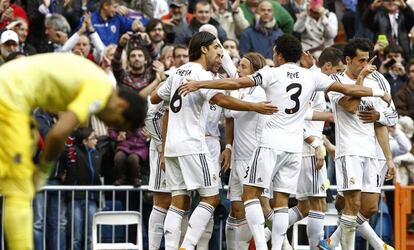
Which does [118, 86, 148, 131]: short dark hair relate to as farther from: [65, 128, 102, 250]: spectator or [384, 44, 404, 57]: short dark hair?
[384, 44, 404, 57]: short dark hair

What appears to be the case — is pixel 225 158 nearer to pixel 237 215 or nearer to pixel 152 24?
pixel 237 215

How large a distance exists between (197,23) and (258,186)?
6448mm

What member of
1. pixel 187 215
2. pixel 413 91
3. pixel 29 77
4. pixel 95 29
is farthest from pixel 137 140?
pixel 29 77

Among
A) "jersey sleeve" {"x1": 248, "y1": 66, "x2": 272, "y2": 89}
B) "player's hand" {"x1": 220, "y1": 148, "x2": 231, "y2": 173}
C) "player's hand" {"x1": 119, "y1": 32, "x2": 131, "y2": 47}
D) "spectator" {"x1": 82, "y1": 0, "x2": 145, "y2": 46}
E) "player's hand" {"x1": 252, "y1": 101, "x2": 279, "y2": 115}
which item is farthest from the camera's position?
"spectator" {"x1": 82, "y1": 0, "x2": 145, "y2": 46}

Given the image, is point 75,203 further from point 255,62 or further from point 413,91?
point 413,91

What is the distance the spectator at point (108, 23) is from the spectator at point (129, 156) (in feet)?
10.0

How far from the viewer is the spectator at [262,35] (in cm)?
2144

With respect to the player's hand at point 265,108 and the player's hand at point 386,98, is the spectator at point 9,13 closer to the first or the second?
the player's hand at point 265,108

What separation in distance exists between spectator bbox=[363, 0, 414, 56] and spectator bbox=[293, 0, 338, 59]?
0.68 m

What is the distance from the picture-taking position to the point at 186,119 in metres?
15.6

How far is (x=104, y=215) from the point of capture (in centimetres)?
1725

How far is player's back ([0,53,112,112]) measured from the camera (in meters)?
11.3

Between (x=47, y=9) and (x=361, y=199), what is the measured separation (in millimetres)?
7318

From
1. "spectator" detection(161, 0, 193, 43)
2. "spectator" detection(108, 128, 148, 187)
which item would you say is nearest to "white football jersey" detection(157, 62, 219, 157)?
"spectator" detection(108, 128, 148, 187)
